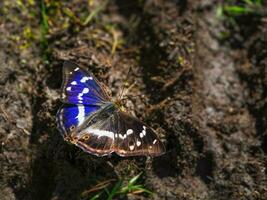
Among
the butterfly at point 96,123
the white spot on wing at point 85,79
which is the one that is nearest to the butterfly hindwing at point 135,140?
the butterfly at point 96,123

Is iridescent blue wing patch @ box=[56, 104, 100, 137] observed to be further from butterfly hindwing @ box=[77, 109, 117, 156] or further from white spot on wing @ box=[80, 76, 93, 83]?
white spot on wing @ box=[80, 76, 93, 83]

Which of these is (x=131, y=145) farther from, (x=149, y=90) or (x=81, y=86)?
(x=149, y=90)

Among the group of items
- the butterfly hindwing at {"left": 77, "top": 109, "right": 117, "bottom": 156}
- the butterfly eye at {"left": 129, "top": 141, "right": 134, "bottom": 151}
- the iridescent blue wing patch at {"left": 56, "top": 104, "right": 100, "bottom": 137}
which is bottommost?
the butterfly eye at {"left": 129, "top": 141, "right": 134, "bottom": 151}

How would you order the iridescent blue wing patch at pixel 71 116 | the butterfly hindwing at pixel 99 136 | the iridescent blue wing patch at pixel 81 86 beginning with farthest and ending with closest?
the iridescent blue wing patch at pixel 81 86 → the iridescent blue wing patch at pixel 71 116 → the butterfly hindwing at pixel 99 136

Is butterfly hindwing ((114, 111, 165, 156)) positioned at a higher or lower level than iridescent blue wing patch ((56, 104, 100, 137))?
lower

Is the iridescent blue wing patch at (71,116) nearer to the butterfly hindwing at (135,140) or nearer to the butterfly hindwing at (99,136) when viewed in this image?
the butterfly hindwing at (99,136)

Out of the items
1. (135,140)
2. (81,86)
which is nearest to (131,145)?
(135,140)

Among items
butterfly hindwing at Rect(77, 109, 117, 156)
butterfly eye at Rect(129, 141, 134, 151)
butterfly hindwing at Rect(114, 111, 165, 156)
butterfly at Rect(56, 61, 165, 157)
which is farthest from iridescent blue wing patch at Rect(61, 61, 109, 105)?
butterfly eye at Rect(129, 141, 134, 151)

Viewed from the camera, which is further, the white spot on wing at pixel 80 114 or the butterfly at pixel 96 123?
the white spot on wing at pixel 80 114

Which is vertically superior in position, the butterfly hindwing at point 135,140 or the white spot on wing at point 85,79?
the white spot on wing at point 85,79
